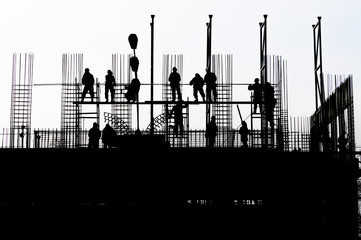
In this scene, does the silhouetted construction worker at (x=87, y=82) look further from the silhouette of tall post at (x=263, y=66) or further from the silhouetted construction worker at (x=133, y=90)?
the silhouette of tall post at (x=263, y=66)

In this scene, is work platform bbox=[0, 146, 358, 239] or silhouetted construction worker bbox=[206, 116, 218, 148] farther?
silhouetted construction worker bbox=[206, 116, 218, 148]

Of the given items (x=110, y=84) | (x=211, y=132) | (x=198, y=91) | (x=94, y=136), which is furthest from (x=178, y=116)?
(x=94, y=136)

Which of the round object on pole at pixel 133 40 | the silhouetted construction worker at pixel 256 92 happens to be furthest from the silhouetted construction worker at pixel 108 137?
the silhouetted construction worker at pixel 256 92

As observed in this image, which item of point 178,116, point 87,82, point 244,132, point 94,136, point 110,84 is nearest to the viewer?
point 94,136

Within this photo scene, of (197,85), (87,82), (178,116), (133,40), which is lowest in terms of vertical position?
(178,116)

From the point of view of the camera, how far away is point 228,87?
34969mm

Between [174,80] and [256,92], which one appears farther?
[256,92]

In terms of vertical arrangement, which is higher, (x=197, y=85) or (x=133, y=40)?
(x=133, y=40)

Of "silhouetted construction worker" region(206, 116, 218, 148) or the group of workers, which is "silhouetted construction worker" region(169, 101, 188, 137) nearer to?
the group of workers

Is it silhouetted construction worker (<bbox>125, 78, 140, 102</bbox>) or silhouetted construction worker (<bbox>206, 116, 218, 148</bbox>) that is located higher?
silhouetted construction worker (<bbox>125, 78, 140, 102</bbox>)

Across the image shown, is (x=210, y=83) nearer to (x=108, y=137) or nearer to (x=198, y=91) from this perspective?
(x=198, y=91)

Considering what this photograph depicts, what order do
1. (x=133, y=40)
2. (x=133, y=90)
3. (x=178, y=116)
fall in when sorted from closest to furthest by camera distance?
(x=133, y=40) < (x=133, y=90) < (x=178, y=116)

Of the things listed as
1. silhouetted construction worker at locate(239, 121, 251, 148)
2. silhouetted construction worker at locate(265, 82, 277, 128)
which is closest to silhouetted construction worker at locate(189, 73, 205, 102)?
silhouetted construction worker at locate(239, 121, 251, 148)

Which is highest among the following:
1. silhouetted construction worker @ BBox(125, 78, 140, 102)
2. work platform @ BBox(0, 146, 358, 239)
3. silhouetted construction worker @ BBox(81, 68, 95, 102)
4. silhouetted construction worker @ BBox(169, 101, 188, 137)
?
silhouetted construction worker @ BBox(81, 68, 95, 102)
